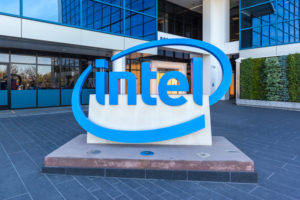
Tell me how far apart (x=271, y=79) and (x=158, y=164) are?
485 inches

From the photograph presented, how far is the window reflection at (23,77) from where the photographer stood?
12.4 meters

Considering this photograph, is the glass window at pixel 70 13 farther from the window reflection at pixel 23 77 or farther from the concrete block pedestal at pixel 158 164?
the concrete block pedestal at pixel 158 164

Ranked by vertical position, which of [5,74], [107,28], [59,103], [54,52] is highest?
[107,28]

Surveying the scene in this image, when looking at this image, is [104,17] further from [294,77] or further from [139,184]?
[139,184]

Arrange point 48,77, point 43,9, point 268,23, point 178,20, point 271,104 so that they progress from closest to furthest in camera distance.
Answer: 1. point 43,9
2. point 271,104
3. point 48,77
4. point 268,23
5. point 178,20

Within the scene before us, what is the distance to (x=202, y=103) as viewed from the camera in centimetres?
445

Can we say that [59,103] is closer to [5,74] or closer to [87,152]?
[5,74]

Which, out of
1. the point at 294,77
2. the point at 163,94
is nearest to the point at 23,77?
the point at 163,94

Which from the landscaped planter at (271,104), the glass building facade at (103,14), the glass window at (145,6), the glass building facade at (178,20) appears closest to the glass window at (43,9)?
the glass building facade at (103,14)

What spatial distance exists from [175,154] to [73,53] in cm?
1285

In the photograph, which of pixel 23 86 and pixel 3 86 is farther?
pixel 23 86

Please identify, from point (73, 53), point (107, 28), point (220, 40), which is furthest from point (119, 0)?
point (220, 40)

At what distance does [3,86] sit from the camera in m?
12.0

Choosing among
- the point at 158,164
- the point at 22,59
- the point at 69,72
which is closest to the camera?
the point at 158,164
